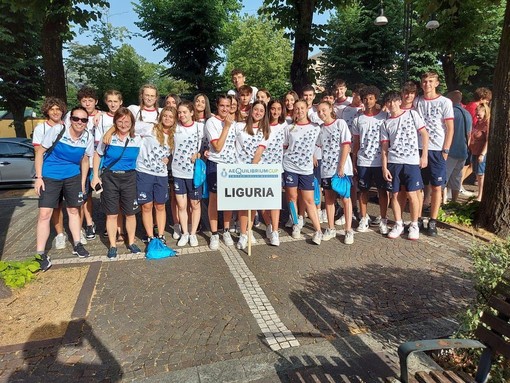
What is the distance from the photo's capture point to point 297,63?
11203 millimetres

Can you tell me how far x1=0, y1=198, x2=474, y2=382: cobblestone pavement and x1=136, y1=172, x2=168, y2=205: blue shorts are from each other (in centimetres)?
84

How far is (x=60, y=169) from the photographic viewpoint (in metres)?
5.02

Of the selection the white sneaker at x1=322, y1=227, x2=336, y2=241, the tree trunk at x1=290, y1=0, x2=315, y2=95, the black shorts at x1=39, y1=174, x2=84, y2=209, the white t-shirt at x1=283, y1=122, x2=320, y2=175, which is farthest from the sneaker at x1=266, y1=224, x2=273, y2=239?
the tree trunk at x1=290, y1=0, x2=315, y2=95

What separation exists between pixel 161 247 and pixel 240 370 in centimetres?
274

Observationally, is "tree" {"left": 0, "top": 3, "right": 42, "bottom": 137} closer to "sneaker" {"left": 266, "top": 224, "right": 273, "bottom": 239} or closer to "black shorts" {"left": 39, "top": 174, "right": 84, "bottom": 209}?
"black shorts" {"left": 39, "top": 174, "right": 84, "bottom": 209}

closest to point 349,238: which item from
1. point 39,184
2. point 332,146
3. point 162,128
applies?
point 332,146

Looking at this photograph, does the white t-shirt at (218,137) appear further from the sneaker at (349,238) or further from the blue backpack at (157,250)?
the sneaker at (349,238)

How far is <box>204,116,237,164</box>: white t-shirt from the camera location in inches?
210

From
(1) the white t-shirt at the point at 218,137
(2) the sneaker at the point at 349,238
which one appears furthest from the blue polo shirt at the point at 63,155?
(2) the sneaker at the point at 349,238

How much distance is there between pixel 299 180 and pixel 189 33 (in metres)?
14.1

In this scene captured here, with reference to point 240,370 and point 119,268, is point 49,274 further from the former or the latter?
point 240,370

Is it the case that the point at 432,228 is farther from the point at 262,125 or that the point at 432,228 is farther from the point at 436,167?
the point at 262,125

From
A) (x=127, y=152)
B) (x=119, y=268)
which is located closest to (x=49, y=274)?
(x=119, y=268)

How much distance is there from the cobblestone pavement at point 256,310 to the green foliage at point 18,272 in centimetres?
55
